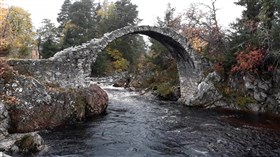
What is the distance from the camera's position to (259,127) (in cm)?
1545

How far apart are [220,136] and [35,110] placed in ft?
28.1

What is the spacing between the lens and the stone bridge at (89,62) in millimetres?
14969

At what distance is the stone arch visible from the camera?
17219 millimetres

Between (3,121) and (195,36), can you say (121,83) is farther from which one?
(3,121)

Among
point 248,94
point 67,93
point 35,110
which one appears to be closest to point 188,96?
point 248,94

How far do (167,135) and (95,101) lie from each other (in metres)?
5.43

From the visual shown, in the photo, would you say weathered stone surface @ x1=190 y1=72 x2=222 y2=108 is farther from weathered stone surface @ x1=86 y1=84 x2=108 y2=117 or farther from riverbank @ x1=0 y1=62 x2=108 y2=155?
riverbank @ x1=0 y1=62 x2=108 y2=155

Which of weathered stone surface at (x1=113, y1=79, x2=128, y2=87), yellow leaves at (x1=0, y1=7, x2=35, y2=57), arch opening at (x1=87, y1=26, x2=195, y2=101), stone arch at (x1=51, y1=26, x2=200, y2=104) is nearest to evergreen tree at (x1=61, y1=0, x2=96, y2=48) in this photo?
yellow leaves at (x1=0, y1=7, x2=35, y2=57)

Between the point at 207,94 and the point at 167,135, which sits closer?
the point at 167,135

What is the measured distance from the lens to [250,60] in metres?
19.7

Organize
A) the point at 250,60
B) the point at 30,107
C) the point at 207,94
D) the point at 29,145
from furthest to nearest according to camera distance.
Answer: the point at 207,94 → the point at 250,60 → the point at 30,107 → the point at 29,145

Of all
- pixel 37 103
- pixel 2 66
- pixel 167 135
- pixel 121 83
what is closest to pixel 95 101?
pixel 37 103

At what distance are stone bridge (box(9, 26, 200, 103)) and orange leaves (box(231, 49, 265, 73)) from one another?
12.6ft

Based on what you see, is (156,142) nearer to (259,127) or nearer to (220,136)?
(220,136)
